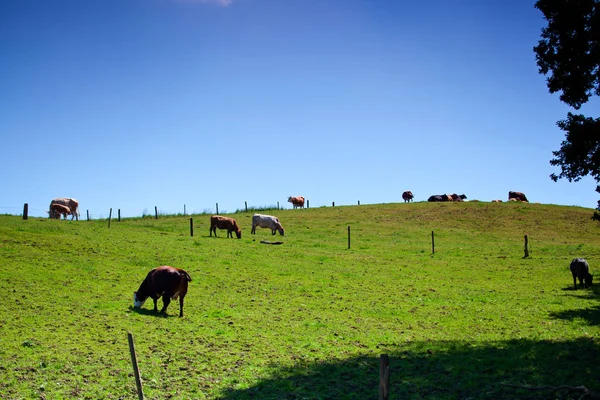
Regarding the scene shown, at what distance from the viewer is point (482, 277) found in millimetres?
29922

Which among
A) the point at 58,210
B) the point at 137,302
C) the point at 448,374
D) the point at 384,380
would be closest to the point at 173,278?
the point at 137,302

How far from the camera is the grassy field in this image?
1235cm

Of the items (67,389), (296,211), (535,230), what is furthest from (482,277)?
(296,211)

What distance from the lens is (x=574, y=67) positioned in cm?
1688

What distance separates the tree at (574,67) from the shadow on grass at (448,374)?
5829mm

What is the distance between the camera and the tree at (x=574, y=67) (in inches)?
646

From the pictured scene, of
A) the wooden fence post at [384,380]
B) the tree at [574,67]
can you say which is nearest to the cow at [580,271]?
the tree at [574,67]

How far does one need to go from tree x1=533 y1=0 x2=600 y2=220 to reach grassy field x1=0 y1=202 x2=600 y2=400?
18.8ft

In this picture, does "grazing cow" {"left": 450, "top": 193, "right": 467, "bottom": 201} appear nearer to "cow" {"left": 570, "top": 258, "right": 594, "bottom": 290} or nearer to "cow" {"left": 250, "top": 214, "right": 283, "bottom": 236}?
"cow" {"left": 250, "top": 214, "right": 283, "bottom": 236}

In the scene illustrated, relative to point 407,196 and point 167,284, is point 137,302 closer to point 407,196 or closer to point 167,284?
point 167,284

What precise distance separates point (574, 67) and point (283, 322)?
13.0 meters

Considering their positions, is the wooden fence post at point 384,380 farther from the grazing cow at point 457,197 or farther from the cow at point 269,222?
the grazing cow at point 457,197

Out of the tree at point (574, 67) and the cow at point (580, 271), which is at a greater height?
the tree at point (574, 67)

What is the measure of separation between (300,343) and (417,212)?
5239cm
